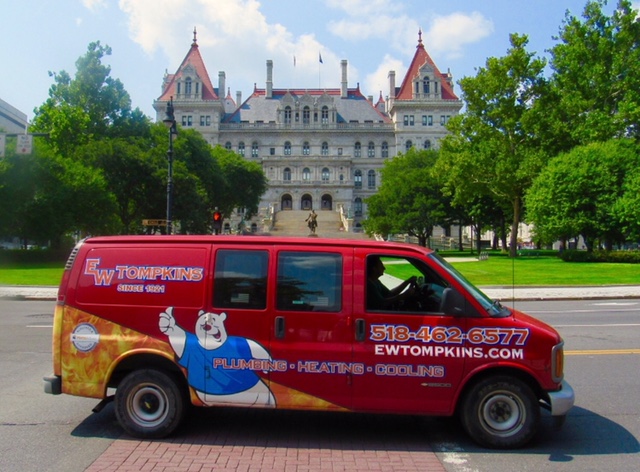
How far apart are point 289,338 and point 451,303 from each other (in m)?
1.58

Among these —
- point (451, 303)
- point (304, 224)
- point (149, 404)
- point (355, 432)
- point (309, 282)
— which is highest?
point (304, 224)

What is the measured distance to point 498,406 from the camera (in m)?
5.72

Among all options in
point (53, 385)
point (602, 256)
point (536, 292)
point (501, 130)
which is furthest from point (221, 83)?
point (53, 385)

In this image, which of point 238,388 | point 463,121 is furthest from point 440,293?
point 463,121

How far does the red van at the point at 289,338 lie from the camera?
5652 mm

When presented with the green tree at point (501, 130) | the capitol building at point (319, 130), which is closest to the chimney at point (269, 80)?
the capitol building at point (319, 130)

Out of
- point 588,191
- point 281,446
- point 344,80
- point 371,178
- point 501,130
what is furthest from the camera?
point 344,80

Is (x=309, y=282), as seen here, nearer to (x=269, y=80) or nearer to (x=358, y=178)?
(x=358, y=178)

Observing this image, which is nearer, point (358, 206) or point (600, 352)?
point (600, 352)

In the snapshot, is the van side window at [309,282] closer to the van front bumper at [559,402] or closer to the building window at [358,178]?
the van front bumper at [559,402]

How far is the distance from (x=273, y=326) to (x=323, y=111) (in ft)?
358

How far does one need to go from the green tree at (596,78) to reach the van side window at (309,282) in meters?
43.4

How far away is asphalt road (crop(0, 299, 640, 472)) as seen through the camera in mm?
5383

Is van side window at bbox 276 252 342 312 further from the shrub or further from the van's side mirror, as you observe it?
the shrub
